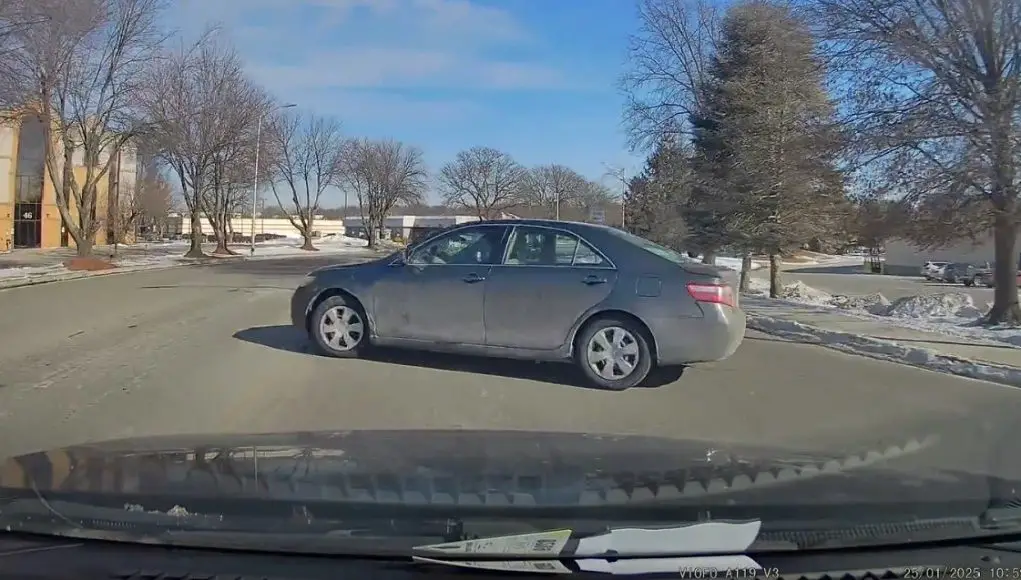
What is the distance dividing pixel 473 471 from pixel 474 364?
5.60 metres

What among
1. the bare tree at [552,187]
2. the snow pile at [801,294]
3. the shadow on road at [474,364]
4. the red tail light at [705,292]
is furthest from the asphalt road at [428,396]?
the bare tree at [552,187]

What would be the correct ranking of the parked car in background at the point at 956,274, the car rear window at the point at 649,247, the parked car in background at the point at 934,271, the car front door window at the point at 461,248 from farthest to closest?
1. the parked car in background at the point at 934,271
2. the parked car in background at the point at 956,274
3. the car front door window at the point at 461,248
4. the car rear window at the point at 649,247

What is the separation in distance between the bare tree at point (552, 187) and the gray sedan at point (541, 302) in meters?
87.7

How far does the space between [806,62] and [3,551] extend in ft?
62.6

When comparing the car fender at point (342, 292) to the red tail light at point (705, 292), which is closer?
the red tail light at point (705, 292)

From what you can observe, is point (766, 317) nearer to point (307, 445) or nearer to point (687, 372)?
point (687, 372)

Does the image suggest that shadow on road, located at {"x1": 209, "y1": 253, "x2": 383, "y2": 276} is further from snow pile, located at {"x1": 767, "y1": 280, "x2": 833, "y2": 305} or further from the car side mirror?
the car side mirror

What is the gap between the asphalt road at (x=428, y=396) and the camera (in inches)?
260

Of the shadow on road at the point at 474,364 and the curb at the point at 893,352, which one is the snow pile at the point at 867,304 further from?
the shadow on road at the point at 474,364

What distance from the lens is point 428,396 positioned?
304 inches

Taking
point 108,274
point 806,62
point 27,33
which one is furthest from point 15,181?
point 806,62

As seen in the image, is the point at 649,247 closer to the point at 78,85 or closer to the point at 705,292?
the point at 705,292

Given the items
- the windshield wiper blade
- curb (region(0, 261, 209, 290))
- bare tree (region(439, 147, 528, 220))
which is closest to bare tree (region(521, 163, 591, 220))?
bare tree (region(439, 147, 528, 220))

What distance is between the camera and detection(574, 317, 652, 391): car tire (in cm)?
826
